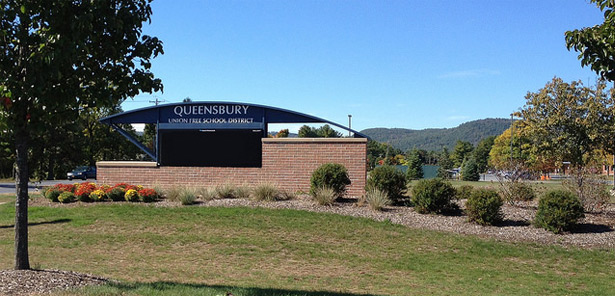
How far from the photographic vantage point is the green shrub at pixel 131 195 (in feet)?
55.4

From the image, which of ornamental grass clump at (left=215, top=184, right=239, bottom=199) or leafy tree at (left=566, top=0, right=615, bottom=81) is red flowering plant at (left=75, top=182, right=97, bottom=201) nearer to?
ornamental grass clump at (left=215, top=184, right=239, bottom=199)

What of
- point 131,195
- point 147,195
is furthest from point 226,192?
point 131,195

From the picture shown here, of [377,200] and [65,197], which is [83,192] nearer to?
[65,197]

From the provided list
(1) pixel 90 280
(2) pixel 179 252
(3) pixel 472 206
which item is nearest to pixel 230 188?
(2) pixel 179 252

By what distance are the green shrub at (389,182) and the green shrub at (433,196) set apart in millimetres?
1112

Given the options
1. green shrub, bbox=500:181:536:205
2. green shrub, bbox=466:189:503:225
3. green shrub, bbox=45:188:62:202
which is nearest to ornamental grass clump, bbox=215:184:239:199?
green shrub, bbox=45:188:62:202

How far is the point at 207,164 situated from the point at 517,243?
11308 millimetres

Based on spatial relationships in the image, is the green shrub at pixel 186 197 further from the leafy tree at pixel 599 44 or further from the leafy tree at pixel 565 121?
the leafy tree at pixel 565 121

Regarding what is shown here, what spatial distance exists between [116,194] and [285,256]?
8123 millimetres

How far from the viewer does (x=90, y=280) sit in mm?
7324

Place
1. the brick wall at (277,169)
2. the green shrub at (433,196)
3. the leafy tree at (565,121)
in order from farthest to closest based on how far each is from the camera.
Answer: the leafy tree at (565,121) < the brick wall at (277,169) < the green shrub at (433,196)

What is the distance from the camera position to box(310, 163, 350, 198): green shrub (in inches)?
633

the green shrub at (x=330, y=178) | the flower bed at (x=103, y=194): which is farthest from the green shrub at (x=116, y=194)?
the green shrub at (x=330, y=178)

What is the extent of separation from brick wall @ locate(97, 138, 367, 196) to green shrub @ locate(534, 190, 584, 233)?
6234 mm
